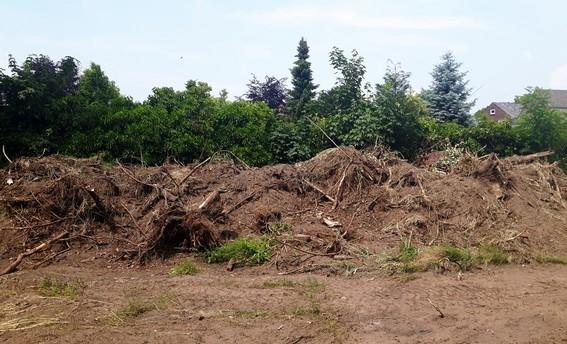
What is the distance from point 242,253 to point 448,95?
16.7 meters

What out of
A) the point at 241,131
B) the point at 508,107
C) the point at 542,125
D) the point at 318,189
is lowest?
the point at 318,189

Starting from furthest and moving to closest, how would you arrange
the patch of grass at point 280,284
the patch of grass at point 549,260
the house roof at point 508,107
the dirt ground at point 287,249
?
the house roof at point 508,107, the patch of grass at point 549,260, the patch of grass at point 280,284, the dirt ground at point 287,249

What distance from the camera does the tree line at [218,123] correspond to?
40.4 feet

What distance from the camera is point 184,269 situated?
7.84 meters

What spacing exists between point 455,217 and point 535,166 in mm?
4074

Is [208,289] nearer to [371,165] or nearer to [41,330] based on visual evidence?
[41,330]

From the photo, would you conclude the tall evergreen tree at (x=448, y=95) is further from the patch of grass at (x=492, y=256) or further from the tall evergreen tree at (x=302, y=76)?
the patch of grass at (x=492, y=256)

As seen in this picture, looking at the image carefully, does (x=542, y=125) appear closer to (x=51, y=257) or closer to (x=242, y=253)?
(x=242, y=253)

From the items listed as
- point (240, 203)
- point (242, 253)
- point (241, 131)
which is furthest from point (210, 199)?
point (241, 131)

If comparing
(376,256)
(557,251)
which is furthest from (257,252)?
(557,251)

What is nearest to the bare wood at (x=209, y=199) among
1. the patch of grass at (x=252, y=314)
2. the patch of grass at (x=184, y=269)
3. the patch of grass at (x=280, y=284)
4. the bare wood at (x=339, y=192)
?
the patch of grass at (x=184, y=269)

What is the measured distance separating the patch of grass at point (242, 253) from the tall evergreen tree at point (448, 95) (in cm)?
1559

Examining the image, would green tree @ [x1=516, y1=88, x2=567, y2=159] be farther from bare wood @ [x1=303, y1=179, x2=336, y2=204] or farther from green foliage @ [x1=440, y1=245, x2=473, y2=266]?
green foliage @ [x1=440, y1=245, x2=473, y2=266]

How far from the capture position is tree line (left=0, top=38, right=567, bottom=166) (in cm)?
1231
